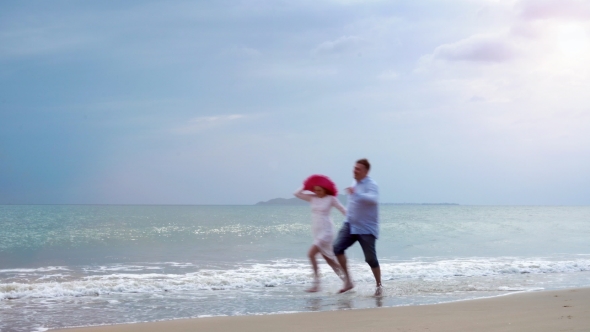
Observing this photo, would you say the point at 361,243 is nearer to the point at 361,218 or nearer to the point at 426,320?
the point at 361,218

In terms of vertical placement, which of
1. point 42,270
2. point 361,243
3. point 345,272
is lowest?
point 42,270

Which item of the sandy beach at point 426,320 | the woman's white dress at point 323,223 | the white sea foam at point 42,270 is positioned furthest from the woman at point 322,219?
the white sea foam at point 42,270

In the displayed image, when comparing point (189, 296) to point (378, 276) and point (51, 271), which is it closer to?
point (378, 276)

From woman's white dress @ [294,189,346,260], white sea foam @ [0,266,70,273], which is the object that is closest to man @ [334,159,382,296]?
woman's white dress @ [294,189,346,260]

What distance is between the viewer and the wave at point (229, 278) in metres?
9.23

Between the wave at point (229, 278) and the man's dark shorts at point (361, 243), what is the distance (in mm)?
2376

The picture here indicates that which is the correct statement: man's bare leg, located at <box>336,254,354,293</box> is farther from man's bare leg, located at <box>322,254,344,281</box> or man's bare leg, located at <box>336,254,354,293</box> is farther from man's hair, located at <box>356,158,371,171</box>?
man's hair, located at <box>356,158,371,171</box>

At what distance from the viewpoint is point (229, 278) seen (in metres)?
10.5

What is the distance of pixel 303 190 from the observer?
8.05 metres

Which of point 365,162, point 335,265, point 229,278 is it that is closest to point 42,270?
point 229,278

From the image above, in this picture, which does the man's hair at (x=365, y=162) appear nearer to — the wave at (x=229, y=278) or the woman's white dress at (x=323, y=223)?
the woman's white dress at (x=323, y=223)

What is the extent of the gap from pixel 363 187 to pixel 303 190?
3.01 feet

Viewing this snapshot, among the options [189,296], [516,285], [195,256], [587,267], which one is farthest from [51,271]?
[587,267]

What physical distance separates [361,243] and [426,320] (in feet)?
8.57
